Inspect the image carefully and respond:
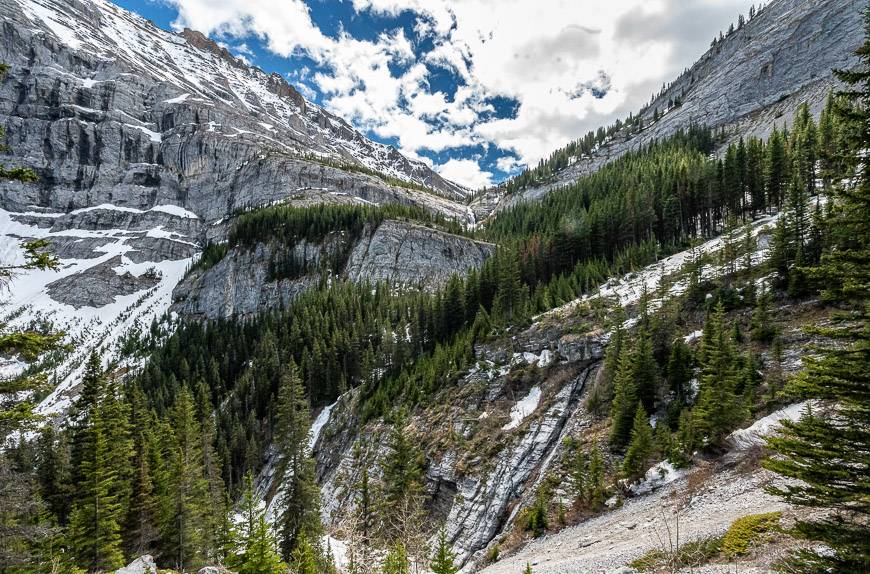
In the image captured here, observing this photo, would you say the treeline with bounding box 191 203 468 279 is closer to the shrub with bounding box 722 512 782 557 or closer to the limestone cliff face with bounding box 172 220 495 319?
the limestone cliff face with bounding box 172 220 495 319

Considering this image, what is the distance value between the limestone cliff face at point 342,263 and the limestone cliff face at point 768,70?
267 feet

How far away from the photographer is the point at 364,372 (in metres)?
69.5

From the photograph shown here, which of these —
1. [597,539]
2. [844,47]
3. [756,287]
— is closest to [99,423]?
[597,539]

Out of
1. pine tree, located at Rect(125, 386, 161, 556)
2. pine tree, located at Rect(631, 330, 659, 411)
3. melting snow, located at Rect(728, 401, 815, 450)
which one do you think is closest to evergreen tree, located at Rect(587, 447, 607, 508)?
pine tree, located at Rect(631, 330, 659, 411)

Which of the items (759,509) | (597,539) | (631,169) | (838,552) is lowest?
(597,539)

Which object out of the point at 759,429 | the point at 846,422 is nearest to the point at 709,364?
the point at 759,429

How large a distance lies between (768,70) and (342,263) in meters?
147

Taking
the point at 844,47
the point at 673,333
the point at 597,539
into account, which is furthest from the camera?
the point at 844,47

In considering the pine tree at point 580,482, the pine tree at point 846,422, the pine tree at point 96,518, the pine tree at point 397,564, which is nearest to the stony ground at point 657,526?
the pine tree at point 580,482

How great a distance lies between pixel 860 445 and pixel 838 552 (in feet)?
6.84

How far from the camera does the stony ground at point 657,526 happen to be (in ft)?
47.5

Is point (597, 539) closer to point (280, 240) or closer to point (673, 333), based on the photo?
point (673, 333)

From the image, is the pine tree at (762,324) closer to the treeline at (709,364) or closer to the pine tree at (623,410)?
the treeline at (709,364)

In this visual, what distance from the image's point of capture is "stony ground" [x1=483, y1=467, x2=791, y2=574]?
1448 centimetres
